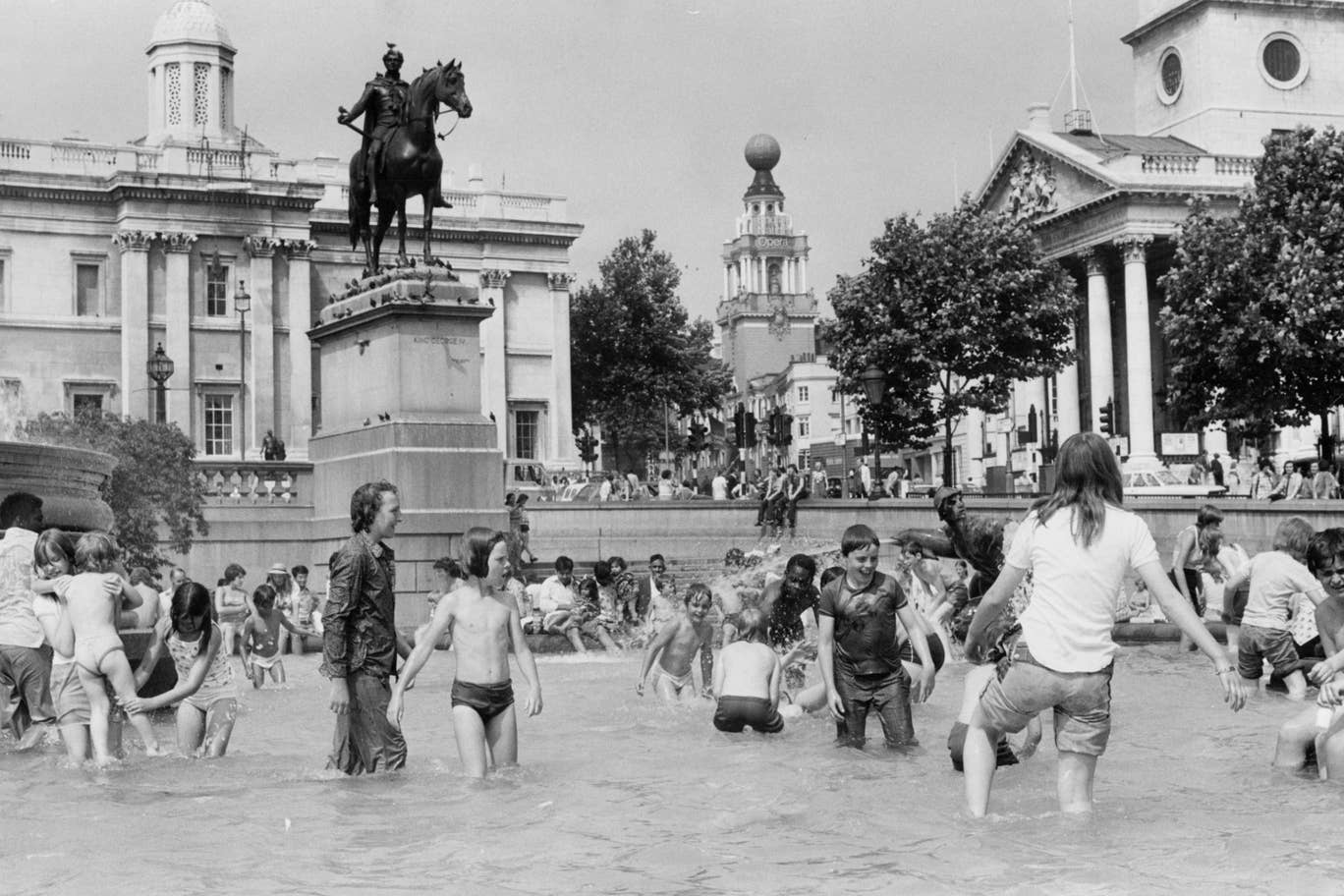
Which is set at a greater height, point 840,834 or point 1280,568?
point 1280,568

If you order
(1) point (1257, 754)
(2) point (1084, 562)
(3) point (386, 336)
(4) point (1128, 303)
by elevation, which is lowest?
(1) point (1257, 754)

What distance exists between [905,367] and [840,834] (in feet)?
154

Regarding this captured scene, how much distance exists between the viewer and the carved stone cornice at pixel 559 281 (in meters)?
73.1

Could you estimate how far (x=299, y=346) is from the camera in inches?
2564

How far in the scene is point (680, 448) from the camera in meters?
92.9

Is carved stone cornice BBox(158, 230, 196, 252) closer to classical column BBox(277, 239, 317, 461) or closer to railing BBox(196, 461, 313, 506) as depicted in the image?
classical column BBox(277, 239, 317, 461)

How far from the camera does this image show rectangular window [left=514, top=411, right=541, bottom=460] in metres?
72.6

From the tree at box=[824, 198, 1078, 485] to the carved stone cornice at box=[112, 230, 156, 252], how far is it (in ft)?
77.4

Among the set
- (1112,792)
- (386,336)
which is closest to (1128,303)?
(386,336)

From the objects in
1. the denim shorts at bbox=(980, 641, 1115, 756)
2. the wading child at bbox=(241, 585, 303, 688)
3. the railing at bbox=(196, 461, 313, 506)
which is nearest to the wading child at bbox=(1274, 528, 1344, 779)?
the denim shorts at bbox=(980, 641, 1115, 756)

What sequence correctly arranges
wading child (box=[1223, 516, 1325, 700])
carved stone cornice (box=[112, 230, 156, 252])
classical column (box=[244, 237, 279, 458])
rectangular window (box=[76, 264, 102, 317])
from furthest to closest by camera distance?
1. classical column (box=[244, 237, 279, 458])
2. rectangular window (box=[76, 264, 102, 317])
3. carved stone cornice (box=[112, 230, 156, 252])
4. wading child (box=[1223, 516, 1325, 700])

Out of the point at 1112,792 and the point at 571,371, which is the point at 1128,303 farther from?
the point at 1112,792

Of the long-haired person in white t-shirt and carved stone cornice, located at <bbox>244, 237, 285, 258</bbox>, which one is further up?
carved stone cornice, located at <bbox>244, 237, 285, 258</bbox>

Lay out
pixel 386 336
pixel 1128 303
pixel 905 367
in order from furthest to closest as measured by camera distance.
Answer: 1. pixel 1128 303
2. pixel 905 367
3. pixel 386 336
